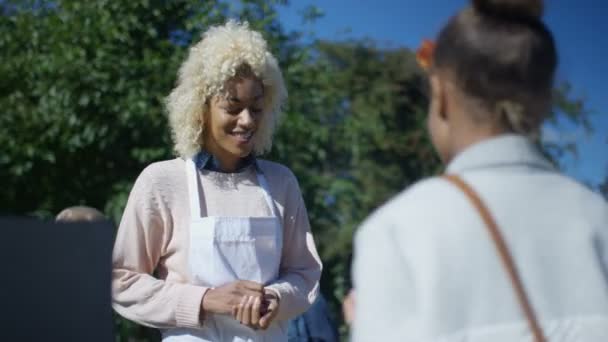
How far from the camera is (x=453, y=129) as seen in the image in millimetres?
1550

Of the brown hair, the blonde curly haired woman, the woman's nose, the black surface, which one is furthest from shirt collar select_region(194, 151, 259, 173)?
the brown hair

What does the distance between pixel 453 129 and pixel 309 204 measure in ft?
12.5

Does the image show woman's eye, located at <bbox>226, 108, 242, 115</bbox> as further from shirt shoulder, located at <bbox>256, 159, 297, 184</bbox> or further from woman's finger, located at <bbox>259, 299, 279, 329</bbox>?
woman's finger, located at <bbox>259, 299, 279, 329</bbox>

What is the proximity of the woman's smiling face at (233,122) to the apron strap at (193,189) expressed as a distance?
96 mm

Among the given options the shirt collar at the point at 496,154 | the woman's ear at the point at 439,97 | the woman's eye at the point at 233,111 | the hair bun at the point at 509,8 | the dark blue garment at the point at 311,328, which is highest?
the hair bun at the point at 509,8

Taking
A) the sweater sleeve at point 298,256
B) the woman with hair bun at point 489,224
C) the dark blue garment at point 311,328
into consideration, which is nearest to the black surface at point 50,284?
the woman with hair bun at point 489,224

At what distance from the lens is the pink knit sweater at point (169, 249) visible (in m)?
2.63

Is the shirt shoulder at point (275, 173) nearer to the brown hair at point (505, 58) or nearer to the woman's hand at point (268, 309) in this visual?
the woman's hand at point (268, 309)

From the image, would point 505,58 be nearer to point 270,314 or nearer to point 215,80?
point 270,314

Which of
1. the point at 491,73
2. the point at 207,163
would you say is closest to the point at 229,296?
the point at 207,163

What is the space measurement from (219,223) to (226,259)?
11cm

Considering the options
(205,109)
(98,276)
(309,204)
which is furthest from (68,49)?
(98,276)

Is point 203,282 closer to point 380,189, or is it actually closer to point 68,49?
point 68,49

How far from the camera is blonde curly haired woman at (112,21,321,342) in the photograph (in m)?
2.63
